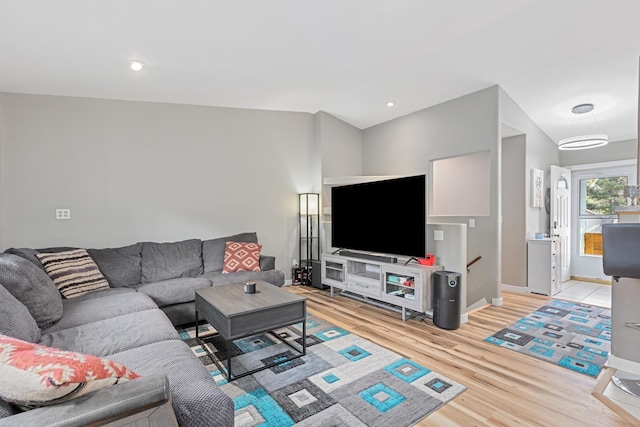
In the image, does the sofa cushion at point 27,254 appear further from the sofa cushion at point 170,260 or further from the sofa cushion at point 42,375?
the sofa cushion at point 42,375

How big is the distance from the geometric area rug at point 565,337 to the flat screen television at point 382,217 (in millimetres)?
1183

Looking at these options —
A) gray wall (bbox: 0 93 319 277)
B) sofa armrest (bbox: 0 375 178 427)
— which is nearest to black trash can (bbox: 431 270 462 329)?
gray wall (bbox: 0 93 319 277)

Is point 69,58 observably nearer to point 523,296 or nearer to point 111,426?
point 111,426

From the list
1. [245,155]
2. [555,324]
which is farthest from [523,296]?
[245,155]

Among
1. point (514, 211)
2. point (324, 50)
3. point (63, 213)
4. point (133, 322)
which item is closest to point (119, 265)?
point (63, 213)

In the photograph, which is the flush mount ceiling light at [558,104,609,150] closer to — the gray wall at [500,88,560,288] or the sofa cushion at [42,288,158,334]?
the gray wall at [500,88,560,288]

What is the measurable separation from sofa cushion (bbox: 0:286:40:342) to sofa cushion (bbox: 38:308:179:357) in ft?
0.37

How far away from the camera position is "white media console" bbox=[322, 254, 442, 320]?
10.8 ft

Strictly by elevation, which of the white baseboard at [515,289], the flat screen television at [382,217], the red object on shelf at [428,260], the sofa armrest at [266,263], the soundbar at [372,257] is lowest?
the white baseboard at [515,289]

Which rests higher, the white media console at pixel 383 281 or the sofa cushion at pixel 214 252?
the sofa cushion at pixel 214 252

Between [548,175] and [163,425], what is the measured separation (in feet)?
20.4

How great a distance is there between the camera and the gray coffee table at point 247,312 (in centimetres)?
222

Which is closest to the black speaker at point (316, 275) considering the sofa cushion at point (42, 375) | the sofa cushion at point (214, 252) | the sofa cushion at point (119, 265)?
the sofa cushion at point (214, 252)

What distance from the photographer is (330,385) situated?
2.13 meters
